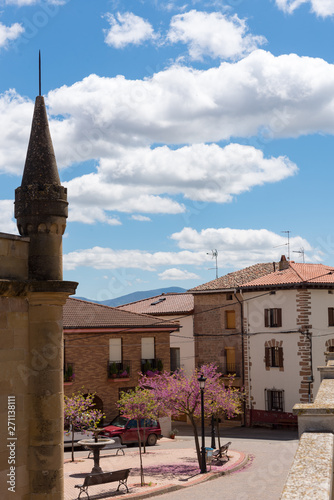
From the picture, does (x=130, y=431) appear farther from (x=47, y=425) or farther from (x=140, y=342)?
(x=47, y=425)

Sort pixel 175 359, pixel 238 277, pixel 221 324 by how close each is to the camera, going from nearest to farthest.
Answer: pixel 221 324 < pixel 238 277 < pixel 175 359

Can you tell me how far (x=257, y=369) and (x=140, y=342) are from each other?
9068mm

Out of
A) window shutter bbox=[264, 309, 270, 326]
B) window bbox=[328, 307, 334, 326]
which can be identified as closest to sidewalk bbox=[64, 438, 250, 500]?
window shutter bbox=[264, 309, 270, 326]

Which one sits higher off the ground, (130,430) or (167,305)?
(167,305)

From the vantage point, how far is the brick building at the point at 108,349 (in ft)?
123

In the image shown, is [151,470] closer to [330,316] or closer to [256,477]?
[256,477]

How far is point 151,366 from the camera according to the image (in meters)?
41.6

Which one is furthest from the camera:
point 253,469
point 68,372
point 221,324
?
point 221,324

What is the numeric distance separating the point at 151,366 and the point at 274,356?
29.7 ft

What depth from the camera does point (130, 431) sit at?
32.9m

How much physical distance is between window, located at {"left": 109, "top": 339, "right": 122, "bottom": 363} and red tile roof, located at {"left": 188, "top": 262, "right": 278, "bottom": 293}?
957 cm

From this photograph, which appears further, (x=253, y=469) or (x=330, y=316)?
(x=330, y=316)

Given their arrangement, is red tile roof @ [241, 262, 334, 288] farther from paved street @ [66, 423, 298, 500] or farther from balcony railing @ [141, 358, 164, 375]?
paved street @ [66, 423, 298, 500]

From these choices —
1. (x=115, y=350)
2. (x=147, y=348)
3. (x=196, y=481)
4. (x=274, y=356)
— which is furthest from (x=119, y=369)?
(x=196, y=481)
